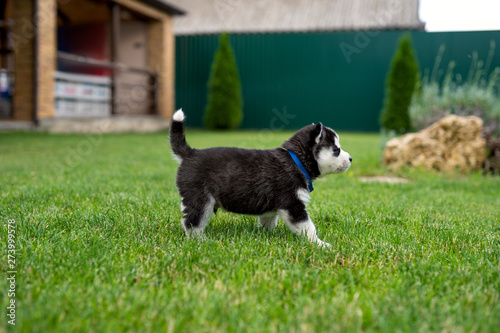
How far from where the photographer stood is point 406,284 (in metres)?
2.01

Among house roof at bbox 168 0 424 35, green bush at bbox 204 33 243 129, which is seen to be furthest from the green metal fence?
house roof at bbox 168 0 424 35

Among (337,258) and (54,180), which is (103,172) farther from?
(337,258)

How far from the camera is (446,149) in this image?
21.1ft

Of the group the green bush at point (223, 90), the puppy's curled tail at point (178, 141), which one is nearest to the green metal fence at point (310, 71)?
the green bush at point (223, 90)

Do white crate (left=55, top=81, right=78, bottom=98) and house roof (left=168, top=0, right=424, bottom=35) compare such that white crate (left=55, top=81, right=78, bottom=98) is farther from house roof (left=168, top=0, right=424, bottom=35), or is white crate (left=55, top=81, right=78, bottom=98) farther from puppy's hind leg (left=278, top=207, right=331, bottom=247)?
puppy's hind leg (left=278, top=207, right=331, bottom=247)

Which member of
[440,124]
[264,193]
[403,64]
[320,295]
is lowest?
[320,295]

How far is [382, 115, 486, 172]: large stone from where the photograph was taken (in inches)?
247

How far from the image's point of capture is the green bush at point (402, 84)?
14.4 metres

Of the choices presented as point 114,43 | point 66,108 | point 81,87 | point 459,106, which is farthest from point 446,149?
point 114,43

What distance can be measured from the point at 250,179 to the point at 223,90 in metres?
13.5

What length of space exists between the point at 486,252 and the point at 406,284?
0.84m

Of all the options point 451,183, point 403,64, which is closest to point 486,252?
point 451,183

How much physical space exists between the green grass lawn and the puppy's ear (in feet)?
2.11

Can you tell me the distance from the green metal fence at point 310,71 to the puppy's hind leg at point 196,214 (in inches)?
553
